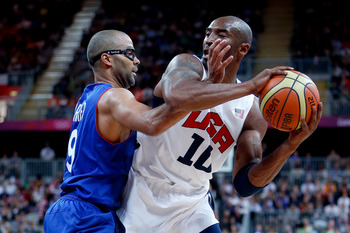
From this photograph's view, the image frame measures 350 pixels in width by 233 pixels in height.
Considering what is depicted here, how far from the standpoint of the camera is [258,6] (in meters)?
20.7

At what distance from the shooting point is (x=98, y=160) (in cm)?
389

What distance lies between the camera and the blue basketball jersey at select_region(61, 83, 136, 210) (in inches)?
153

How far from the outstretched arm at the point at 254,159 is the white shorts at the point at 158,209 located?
48 centimetres

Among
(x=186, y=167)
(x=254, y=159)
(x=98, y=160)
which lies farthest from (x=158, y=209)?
(x=254, y=159)

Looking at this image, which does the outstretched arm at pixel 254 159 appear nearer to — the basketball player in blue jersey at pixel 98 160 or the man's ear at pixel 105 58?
the basketball player in blue jersey at pixel 98 160

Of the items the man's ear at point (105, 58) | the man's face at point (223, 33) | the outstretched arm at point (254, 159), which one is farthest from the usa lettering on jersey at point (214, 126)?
the man's ear at point (105, 58)

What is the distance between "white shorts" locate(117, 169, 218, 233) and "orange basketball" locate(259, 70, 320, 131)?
1.05 m

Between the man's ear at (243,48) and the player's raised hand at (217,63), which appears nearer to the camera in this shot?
the player's raised hand at (217,63)

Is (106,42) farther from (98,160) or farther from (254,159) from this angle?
(254,159)

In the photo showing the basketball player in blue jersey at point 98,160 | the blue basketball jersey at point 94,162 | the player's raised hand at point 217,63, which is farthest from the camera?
the blue basketball jersey at point 94,162

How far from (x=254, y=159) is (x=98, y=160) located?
1444 millimetres

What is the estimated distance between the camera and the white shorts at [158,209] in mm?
4191

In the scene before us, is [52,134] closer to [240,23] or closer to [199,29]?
[199,29]

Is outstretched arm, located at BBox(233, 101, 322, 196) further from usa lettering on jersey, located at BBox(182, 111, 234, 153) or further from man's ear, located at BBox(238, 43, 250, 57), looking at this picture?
man's ear, located at BBox(238, 43, 250, 57)
